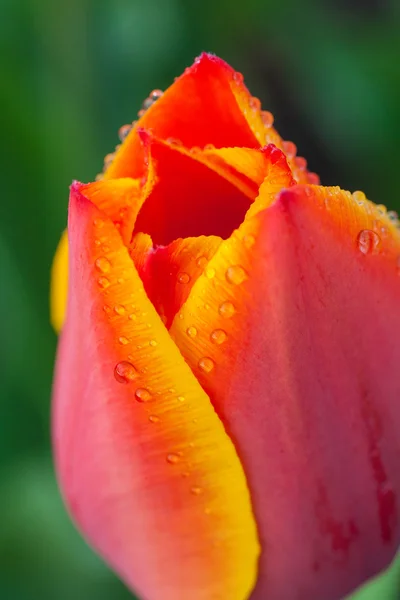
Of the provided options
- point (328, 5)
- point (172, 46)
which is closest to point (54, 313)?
point (172, 46)

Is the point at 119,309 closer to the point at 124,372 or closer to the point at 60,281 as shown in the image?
the point at 124,372

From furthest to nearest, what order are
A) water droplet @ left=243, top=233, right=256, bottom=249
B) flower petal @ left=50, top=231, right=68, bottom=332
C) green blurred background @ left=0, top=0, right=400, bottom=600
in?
1. green blurred background @ left=0, top=0, right=400, bottom=600
2. flower petal @ left=50, top=231, right=68, bottom=332
3. water droplet @ left=243, top=233, right=256, bottom=249

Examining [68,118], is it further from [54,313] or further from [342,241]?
[342,241]

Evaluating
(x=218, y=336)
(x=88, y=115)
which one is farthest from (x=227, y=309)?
(x=88, y=115)

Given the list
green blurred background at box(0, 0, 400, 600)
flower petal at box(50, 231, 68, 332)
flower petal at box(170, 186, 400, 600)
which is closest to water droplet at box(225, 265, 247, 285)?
flower petal at box(170, 186, 400, 600)

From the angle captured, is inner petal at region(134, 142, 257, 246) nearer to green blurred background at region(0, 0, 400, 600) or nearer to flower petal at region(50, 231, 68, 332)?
flower petal at region(50, 231, 68, 332)

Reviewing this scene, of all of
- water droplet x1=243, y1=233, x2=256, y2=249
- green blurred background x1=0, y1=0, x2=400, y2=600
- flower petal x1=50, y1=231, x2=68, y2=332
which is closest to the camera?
water droplet x1=243, y1=233, x2=256, y2=249

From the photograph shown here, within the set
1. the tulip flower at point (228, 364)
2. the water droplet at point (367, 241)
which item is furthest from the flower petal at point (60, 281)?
the water droplet at point (367, 241)

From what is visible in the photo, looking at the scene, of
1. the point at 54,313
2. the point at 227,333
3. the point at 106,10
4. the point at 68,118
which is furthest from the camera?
the point at 106,10
